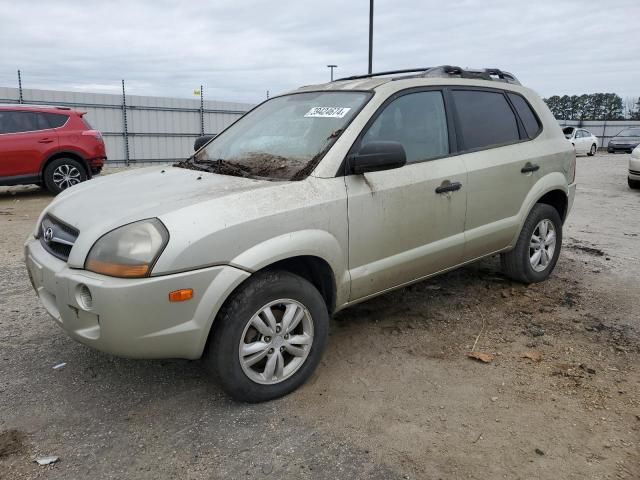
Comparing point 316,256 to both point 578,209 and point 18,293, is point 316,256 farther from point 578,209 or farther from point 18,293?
point 578,209

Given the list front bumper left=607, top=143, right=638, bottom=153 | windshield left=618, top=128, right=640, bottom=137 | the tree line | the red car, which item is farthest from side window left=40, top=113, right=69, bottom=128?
the tree line

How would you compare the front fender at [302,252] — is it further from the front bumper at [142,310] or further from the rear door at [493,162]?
the rear door at [493,162]

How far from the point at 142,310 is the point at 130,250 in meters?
0.28

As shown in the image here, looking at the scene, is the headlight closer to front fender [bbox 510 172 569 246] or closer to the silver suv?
the silver suv

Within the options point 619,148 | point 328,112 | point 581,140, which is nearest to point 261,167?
point 328,112

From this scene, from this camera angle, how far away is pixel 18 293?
457cm

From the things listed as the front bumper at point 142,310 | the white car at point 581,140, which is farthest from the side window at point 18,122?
the white car at point 581,140

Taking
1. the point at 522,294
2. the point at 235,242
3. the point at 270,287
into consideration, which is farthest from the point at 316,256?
the point at 522,294

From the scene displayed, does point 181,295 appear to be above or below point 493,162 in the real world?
below

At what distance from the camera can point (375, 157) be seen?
298 cm

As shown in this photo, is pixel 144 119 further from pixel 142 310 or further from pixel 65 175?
pixel 142 310

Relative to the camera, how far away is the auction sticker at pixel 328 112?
335cm

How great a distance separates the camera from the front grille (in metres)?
2.73

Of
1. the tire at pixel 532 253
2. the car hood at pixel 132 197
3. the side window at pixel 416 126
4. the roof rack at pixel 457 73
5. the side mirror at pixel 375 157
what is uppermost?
the roof rack at pixel 457 73
